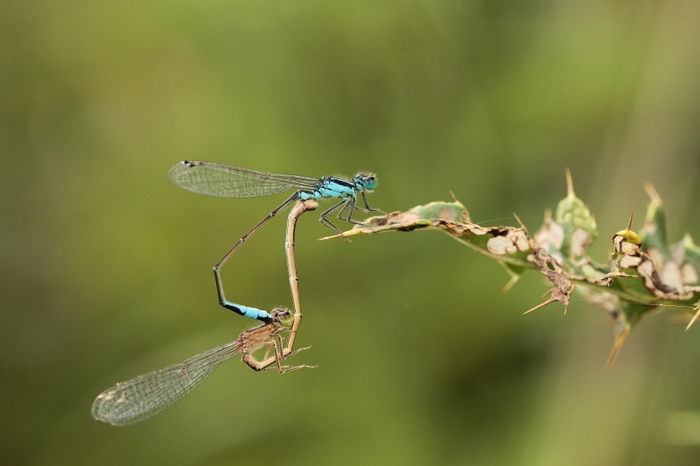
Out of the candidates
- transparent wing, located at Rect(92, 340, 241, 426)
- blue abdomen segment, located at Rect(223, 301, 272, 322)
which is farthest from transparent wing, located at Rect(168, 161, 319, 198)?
transparent wing, located at Rect(92, 340, 241, 426)

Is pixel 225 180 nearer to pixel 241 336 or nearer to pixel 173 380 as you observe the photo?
pixel 241 336

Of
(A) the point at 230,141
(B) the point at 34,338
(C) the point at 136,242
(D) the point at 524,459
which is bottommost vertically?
(D) the point at 524,459

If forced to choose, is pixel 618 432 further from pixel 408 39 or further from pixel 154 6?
pixel 154 6

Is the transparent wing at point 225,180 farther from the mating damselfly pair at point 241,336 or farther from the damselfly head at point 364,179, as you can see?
the damselfly head at point 364,179


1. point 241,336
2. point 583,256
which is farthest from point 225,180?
point 583,256

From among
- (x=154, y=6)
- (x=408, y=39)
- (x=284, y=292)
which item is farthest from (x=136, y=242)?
(x=408, y=39)

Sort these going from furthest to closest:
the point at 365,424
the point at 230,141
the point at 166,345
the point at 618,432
Answer: the point at 230,141, the point at 166,345, the point at 365,424, the point at 618,432
